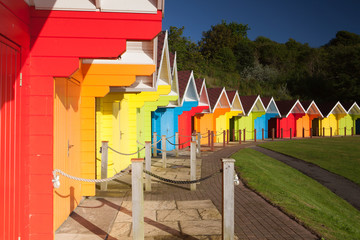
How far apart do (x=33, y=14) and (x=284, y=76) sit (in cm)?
7244

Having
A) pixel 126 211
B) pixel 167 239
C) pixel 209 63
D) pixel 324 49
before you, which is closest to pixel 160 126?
pixel 126 211

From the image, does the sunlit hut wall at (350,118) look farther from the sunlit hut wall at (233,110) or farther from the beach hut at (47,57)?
the beach hut at (47,57)

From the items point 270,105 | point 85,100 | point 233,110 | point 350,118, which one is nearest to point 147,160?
point 85,100

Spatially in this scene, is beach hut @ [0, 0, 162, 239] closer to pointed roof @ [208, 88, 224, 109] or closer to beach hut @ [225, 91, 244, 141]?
pointed roof @ [208, 88, 224, 109]

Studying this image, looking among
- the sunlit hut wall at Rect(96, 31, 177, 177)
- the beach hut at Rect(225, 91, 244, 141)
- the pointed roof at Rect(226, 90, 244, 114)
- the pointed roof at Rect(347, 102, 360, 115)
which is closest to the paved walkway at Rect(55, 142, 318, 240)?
the sunlit hut wall at Rect(96, 31, 177, 177)

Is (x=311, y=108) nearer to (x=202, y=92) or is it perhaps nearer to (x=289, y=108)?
(x=289, y=108)

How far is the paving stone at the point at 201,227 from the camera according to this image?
245 inches

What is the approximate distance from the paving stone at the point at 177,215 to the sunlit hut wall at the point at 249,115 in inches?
1032

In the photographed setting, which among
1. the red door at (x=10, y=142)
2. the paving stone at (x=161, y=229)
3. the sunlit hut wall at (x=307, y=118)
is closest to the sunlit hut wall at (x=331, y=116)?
the sunlit hut wall at (x=307, y=118)

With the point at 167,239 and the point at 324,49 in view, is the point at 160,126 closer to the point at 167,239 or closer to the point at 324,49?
the point at 167,239

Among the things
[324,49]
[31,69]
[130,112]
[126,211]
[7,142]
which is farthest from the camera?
[324,49]

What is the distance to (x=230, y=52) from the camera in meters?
74.6

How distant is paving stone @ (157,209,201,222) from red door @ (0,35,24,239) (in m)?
3.05

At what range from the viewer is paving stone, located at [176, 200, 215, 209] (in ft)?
26.8
